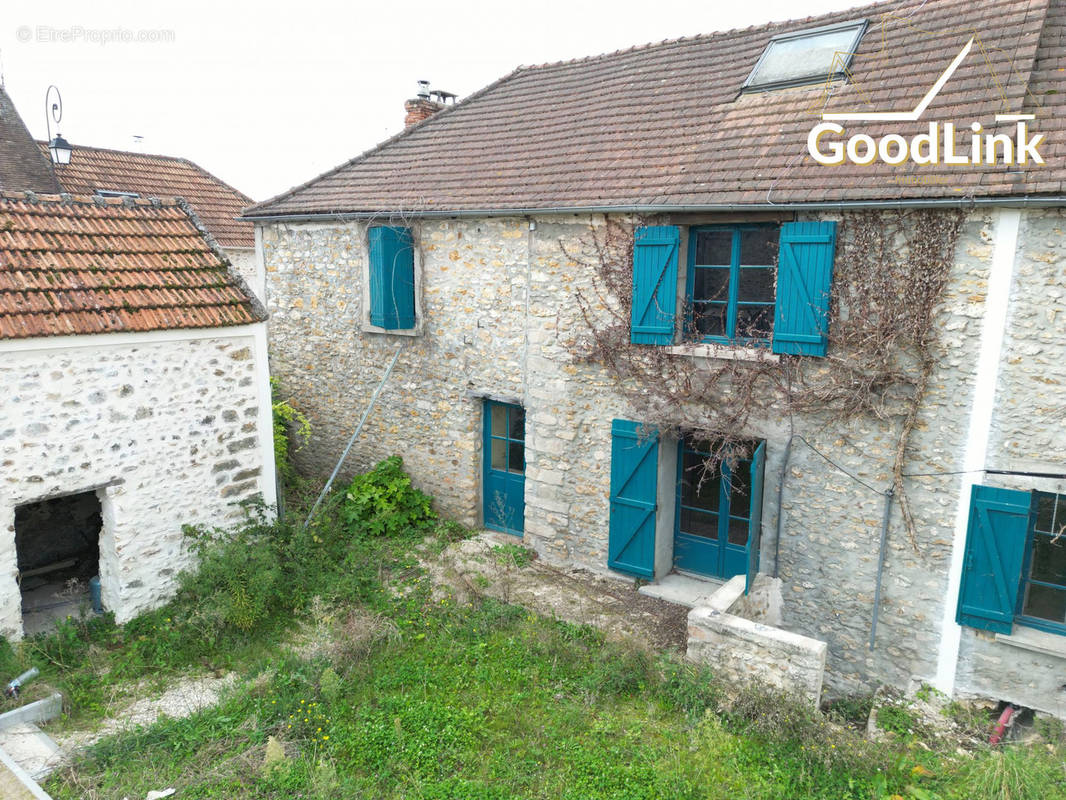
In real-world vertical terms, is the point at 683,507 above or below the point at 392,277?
below

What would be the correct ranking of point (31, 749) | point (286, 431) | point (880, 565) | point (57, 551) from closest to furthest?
point (31, 749) → point (880, 565) → point (57, 551) → point (286, 431)

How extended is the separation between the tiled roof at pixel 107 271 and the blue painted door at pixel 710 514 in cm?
522

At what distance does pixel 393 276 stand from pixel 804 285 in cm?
553

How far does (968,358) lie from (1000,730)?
10.2 feet

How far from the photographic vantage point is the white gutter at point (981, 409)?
19.1 ft

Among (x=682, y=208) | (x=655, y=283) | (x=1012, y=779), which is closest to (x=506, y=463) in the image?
(x=655, y=283)

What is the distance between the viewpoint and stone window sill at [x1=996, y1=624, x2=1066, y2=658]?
5840 millimetres

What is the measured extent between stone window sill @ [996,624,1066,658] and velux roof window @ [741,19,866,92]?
577 cm

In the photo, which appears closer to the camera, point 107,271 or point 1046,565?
point 1046,565

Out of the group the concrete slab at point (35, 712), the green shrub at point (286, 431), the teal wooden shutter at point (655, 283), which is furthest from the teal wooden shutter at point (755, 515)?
the green shrub at point (286, 431)

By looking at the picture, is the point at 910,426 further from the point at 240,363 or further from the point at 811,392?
the point at 240,363

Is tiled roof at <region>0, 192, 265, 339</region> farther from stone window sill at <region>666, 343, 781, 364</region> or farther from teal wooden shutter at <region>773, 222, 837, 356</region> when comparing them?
teal wooden shutter at <region>773, 222, 837, 356</region>

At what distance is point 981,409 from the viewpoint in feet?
19.8

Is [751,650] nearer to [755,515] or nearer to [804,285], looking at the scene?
[755,515]
